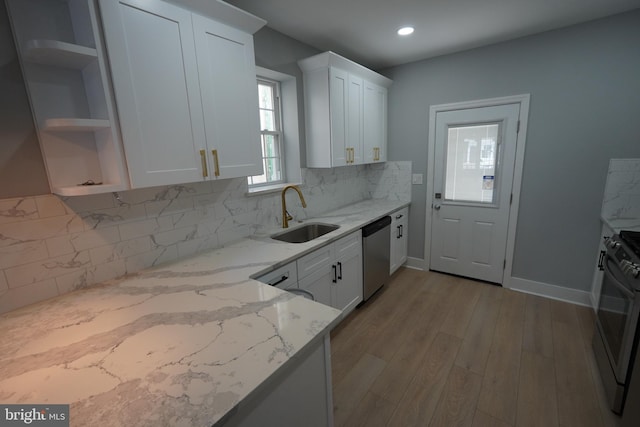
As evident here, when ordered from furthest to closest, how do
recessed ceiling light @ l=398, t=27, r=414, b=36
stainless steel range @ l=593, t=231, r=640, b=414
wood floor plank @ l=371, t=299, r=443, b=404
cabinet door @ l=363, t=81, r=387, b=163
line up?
cabinet door @ l=363, t=81, r=387, b=163 < recessed ceiling light @ l=398, t=27, r=414, b=36 < wood floor plank @ l=371, t=299, r=443, b=404 < stainless steel range @ l=593, t=231, r=640, b=414

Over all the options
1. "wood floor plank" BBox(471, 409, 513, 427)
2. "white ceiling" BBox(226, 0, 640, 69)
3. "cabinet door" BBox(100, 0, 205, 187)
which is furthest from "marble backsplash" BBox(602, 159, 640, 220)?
"cabinet door" BBox(100, 0, 205, 187)

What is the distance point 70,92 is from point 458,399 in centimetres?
273

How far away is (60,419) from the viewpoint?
68 centimetres

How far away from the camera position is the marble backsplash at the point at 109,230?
1224 millimetres

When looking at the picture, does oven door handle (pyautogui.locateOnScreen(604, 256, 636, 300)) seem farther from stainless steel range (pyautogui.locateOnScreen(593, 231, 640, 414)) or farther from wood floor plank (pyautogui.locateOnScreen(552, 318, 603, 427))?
wood floor plank (pyautogui.locateOnScreen(552, 318, 603, 427))

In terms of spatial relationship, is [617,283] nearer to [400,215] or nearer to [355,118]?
[400,215]

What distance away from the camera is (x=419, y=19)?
2.21 m

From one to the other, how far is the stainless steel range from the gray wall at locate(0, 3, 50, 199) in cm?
298

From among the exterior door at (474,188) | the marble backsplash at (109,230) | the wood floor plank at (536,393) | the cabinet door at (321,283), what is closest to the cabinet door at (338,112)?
the marble backsplash at (109,230)

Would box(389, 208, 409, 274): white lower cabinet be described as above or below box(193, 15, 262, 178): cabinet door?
below

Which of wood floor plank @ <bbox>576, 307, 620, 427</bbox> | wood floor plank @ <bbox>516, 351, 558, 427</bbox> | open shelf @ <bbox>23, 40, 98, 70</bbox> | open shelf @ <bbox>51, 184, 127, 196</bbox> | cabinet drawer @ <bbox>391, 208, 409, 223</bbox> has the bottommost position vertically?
wood floor plank @ <bbox>516, 351, 558, 427</bbox>

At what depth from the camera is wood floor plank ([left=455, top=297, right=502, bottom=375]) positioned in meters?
2.01

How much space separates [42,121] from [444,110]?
3329 mm

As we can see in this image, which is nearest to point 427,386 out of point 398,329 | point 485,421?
point 485,421
